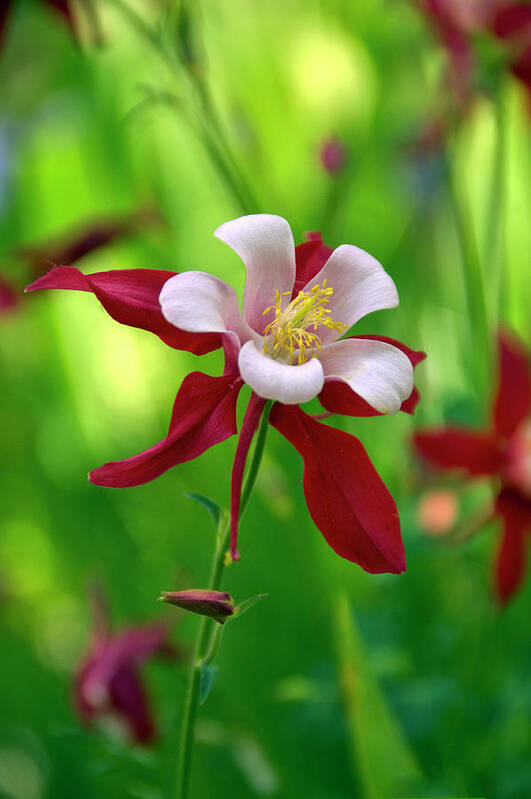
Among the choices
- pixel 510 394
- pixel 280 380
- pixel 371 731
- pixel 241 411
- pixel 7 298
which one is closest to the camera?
pixel 280 380

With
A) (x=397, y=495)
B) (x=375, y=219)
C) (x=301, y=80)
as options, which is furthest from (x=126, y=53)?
(x=397, y=495)

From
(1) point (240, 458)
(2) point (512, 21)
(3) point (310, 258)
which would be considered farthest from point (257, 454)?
(2) point (512, 21)

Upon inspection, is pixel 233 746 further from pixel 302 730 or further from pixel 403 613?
pixel 403 613

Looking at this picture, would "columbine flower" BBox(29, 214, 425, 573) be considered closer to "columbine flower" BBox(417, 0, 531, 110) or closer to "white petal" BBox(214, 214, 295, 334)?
"white petal" BBox(214, 214, 295, 334)

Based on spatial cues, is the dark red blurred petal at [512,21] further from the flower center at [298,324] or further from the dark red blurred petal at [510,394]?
the flower center at [298,324]

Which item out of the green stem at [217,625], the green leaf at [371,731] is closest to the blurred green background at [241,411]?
the green leaf at [371,731]

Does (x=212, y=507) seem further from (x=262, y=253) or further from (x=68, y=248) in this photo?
(x=68, y=248)

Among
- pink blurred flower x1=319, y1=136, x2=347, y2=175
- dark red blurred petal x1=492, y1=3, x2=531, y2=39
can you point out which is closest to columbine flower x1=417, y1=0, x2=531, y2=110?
dark red blurred petal x1=492, y1=3, x2=531, y2=39
